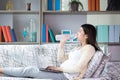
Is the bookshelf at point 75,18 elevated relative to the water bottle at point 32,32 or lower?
elevated

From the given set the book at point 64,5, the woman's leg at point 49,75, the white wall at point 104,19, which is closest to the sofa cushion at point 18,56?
the woman's leg at point 49,75

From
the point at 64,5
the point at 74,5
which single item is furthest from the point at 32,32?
the point at 74,5

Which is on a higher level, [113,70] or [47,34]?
[47,34]

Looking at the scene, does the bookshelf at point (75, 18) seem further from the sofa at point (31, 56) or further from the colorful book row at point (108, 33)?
the sofa at point (31, 56)

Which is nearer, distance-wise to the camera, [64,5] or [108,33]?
[108,33]

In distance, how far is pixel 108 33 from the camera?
3.55m

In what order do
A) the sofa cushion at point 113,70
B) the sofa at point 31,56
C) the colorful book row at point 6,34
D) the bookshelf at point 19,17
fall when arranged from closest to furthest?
the sofa cushion at point 113,70, the sofa at point 31,56, the colorful book row at point 6,34, the bookshelf at point 19,17

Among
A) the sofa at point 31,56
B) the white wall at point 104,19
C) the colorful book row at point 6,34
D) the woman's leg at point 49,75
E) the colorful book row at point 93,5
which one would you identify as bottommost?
the woman's leg at point 49,75

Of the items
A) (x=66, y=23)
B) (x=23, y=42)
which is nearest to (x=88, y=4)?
(x=66, y=23)

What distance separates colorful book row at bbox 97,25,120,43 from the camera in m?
3.53

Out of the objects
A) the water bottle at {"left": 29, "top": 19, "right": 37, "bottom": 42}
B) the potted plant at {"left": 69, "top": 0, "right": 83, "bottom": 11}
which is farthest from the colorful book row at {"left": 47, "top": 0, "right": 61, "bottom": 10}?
the water bottle at {"left": 29, "top": 19, "right": 37, "bottom": 42}

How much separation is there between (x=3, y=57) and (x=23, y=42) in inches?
24.0

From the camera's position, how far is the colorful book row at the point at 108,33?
3.53 metres

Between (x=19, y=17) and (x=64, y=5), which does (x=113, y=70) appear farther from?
(x=19, y=17)
